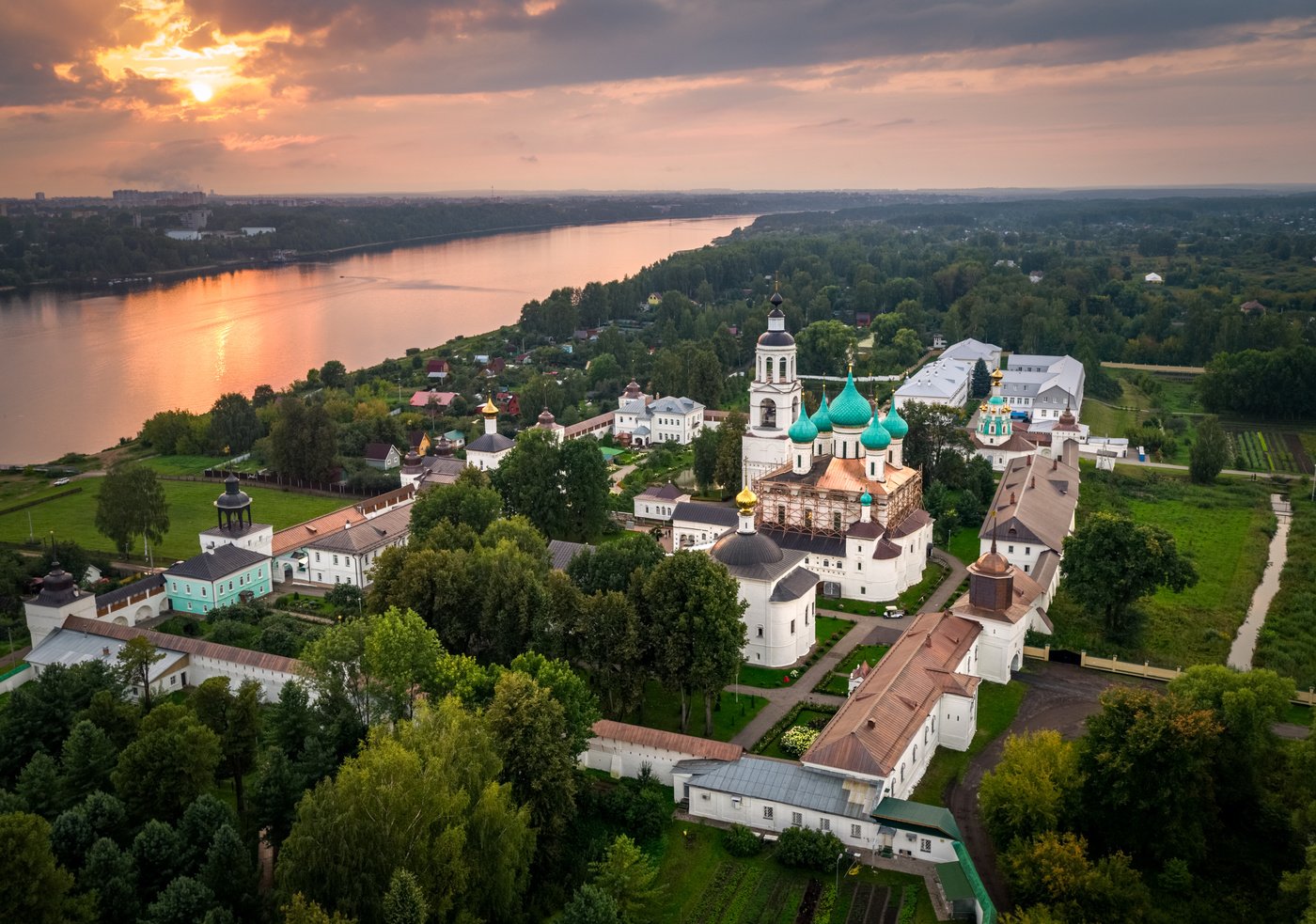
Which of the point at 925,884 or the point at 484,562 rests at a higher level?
the point at 484,562


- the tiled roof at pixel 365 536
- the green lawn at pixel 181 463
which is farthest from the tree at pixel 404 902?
the green lawn at pixel 181 463

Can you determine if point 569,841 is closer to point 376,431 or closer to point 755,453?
point 755,453

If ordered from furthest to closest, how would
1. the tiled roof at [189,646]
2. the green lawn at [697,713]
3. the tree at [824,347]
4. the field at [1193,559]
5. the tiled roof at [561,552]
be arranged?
the tree at [824,347] → the tiled roof at [561,552] → the field at [1193,559] → the tiled roof at [189,646] → the green lawn at [697,713]

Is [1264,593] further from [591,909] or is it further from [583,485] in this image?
[591,909]

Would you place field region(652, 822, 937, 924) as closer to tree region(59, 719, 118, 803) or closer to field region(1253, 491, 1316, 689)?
tree region(59, 719, 118, 803)

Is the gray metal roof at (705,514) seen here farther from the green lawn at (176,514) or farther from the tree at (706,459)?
the green lawn at (176,514)

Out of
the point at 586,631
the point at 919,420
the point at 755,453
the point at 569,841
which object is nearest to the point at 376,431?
the point at 755,453

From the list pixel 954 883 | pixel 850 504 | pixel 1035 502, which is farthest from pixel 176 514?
pixel 954 883
